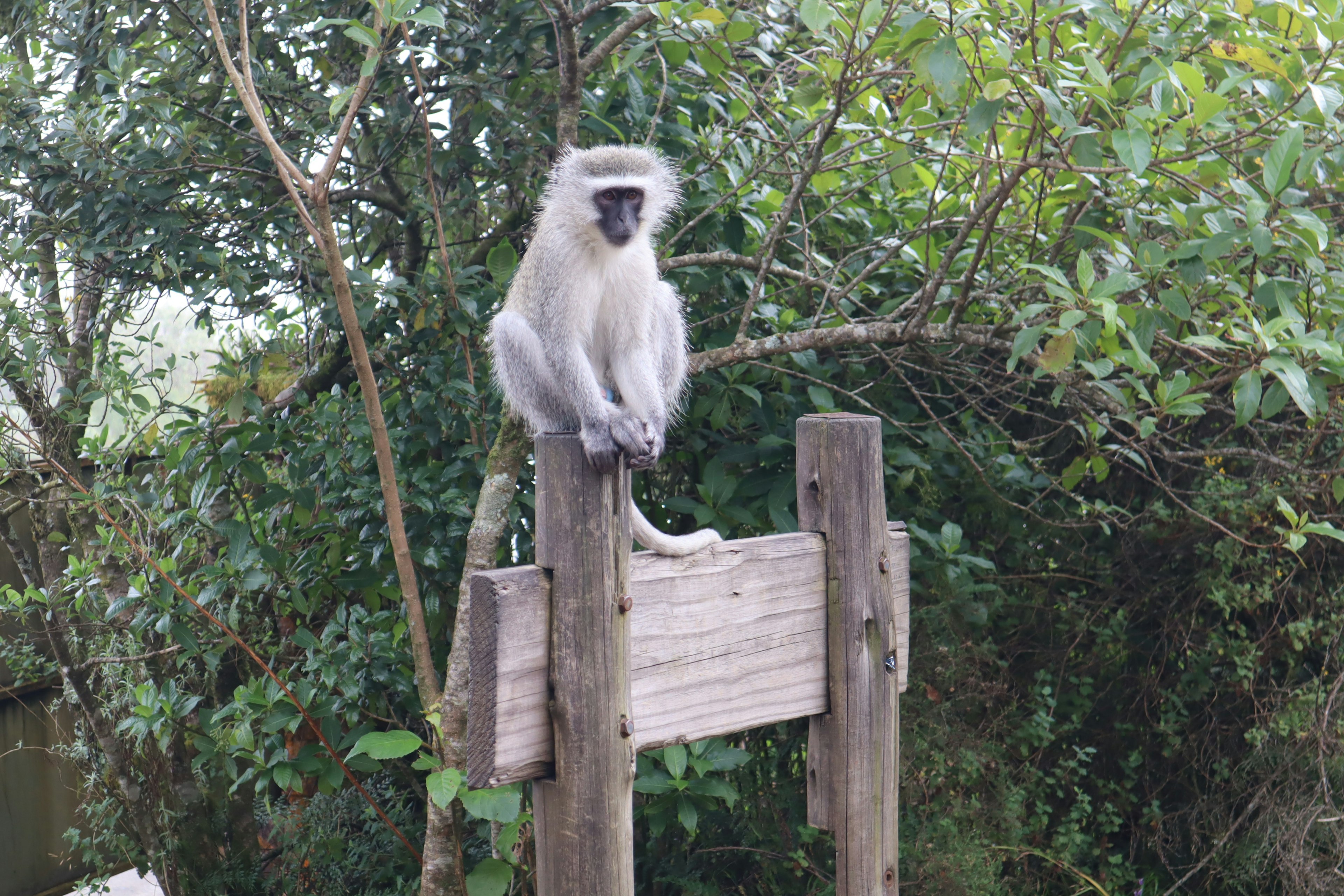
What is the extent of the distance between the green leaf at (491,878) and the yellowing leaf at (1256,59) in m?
2.87

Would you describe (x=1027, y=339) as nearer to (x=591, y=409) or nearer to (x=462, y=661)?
(x=591, y=409)

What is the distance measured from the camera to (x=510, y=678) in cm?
172

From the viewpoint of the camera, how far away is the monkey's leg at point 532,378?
278 centimetres

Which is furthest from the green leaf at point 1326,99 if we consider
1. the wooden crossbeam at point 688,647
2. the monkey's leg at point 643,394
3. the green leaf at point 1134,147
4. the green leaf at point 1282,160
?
the monkey's leg at point 643,394

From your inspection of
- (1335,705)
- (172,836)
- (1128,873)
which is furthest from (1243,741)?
(172,836)

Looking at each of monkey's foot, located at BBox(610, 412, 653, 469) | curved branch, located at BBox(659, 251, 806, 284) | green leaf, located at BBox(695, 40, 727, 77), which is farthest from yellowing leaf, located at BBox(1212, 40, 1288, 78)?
monkey's foot, located at BBox(610, 412, 653, 469)

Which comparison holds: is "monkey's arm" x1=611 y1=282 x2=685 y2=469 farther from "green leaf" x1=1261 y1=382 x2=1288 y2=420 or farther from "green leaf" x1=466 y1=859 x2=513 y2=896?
"green leaf" x1=1261 y1=382 x2=1288 y2=420

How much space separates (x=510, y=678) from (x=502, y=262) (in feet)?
6.61

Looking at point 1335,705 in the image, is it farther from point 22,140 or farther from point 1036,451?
point 22,140

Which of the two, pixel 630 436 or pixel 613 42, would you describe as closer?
pixel 630 436

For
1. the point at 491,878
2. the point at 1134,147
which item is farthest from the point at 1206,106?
the point at 491,878

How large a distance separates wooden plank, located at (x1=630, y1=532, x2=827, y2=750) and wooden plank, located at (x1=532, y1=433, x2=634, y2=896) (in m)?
0.11

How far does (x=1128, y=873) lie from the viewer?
4113mm

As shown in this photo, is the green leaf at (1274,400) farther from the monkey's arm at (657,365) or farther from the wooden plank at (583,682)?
the wooden plank at (583,682)
